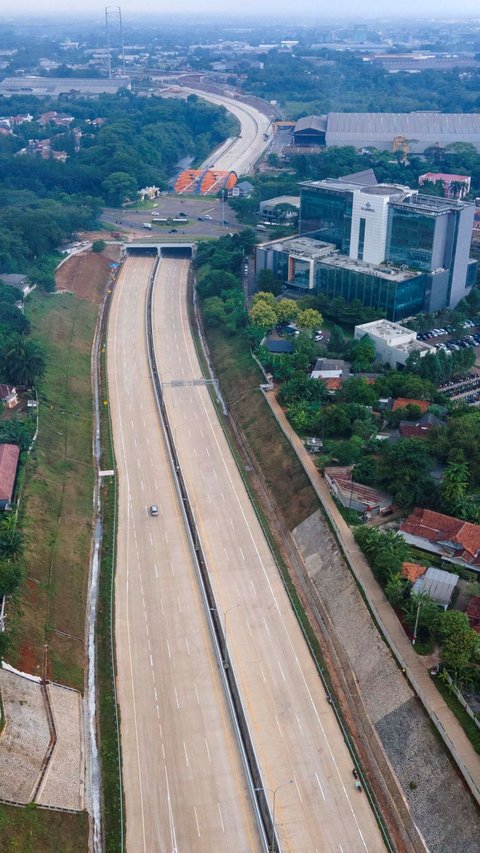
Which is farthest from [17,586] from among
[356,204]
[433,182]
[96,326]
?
[433,182]

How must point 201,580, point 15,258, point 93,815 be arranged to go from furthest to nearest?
point 15,258 → point 201,580 → point 93,815

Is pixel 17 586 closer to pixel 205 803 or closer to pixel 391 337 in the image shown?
pixel 205 803

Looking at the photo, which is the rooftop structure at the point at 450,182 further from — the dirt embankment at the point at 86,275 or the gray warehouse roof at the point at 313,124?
the dirt embankment at the point at 86,275

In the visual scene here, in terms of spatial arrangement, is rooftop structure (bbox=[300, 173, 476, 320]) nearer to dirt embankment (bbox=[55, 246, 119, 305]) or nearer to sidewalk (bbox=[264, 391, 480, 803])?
dirt embankment (bbox=[55, 246, 119, 305])

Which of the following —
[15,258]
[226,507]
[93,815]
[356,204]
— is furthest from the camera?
[15,258]

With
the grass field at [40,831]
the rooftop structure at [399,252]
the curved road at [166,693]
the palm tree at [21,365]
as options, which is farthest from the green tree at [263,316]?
the grass field at [40,831]

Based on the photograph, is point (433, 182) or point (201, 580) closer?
point (201, 580)
